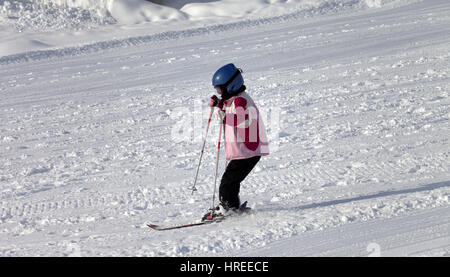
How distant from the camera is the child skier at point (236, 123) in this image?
4867 mm

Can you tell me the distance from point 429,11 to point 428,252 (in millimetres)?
11144

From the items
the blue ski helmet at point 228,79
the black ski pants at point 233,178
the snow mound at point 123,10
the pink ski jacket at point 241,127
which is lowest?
the black ski pants at point 233,178

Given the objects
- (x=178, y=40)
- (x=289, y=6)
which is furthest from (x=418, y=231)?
(x=289, y=6)

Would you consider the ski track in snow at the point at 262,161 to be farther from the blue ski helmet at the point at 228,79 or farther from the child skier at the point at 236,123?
the blue ski helmet at the point at 228,79

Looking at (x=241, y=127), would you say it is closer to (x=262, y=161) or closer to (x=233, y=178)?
(x=233, y=178)

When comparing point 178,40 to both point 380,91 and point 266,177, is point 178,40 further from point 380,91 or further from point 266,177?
point 266,177

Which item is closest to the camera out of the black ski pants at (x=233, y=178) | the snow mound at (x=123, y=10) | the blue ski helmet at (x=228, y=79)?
the blue ski helmet at (x=228, y=79)

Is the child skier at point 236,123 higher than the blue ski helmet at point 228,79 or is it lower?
lower

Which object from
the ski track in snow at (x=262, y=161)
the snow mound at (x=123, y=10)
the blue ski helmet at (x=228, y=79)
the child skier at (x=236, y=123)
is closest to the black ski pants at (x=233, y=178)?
the child skier at (x=236, y=123)

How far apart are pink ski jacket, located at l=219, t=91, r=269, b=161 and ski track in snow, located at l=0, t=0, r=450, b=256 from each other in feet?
2.00

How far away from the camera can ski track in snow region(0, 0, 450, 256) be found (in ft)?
16.1

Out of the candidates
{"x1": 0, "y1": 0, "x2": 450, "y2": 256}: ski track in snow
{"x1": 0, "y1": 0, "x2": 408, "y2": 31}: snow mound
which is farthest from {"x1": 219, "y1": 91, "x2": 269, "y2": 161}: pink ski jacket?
{"x1": 0, "y1": 0, "x2": 408, "y2": 31}: snow mound

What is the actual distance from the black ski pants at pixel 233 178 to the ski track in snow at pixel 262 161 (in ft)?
0.57

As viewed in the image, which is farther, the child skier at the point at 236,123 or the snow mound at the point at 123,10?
the snow mound at the point at 123,10
